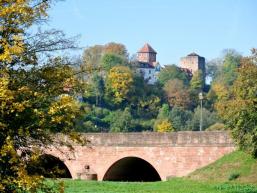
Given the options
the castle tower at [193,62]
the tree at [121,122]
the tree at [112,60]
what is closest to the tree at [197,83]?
the tree at [112,60]

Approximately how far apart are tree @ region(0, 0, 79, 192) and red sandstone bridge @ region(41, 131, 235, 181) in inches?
672

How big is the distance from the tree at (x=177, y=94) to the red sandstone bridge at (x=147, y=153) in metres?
60.5

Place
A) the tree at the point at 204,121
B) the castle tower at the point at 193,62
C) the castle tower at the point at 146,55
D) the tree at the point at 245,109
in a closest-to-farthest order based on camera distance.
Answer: the tree at the point at 245,109 → the tree at the point at 204,121 → the castle tower at the point at 193,62 → the castle tower at the point at 146,55

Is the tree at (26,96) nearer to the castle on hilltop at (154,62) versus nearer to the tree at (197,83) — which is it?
the tree at (197,83)

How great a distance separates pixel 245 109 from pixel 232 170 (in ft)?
10.5

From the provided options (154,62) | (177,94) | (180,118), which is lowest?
(180,118)

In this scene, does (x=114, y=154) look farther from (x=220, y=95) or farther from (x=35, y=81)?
(x=220, y=95)

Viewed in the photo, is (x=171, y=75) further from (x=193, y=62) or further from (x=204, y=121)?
(x=204, y=121)

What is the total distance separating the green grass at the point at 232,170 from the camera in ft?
82.4

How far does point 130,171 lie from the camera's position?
39219 millimetres

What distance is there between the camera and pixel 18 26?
447 inches

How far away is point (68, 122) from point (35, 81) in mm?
1042

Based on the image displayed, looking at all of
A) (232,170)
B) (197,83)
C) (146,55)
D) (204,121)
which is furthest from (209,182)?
(146,55)

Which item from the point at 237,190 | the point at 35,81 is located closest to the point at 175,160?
the point at 237,190
